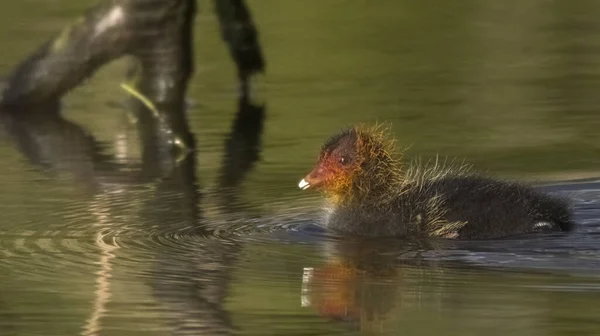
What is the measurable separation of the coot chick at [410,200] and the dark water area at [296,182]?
17 cm

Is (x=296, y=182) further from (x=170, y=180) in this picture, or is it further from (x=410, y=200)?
(x=410, y=200)

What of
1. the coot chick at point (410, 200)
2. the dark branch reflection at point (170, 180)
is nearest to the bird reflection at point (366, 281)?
the coot chick at point (410, 200)

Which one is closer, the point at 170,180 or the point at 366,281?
the point at 366,281

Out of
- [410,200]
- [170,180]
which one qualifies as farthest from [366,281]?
[170,180]

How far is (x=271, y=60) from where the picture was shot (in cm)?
1733

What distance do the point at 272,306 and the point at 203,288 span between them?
529 mm

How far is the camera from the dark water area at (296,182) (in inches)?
304

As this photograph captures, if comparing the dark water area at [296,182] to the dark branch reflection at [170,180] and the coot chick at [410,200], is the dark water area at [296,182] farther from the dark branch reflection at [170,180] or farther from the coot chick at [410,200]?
the coot chick at [410,200]

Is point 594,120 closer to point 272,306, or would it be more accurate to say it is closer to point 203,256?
point 203,256

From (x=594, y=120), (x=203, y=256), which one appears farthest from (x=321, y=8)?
(x=203, y=256)

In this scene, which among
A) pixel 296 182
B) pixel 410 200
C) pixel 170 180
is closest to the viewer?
pixel 410 200

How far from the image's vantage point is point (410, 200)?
9.62 m

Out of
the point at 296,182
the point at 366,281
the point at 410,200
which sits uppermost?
the point at 296,182

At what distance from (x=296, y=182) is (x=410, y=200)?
1691mm
